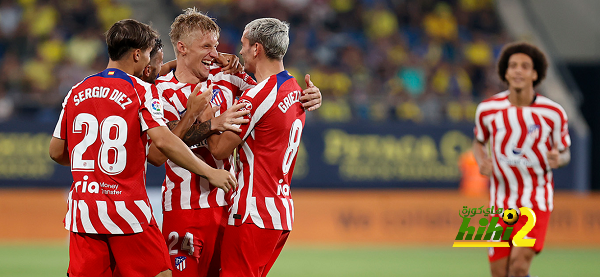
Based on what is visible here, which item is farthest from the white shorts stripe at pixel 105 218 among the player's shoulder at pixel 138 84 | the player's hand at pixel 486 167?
the player's hand at pixel 486 167

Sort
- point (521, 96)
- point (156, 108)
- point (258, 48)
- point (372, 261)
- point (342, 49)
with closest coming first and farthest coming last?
1. point (156, 108)
2. point (258, 48)
3. point (521, 96)
4. point (372, 261)
5. point (342, 49)

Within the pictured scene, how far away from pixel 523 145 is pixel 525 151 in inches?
2.3

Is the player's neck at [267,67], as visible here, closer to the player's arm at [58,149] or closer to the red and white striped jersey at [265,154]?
the red and white striped jersey at [265,154]

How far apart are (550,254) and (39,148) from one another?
9802 mm

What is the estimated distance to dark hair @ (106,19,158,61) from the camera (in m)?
4.52

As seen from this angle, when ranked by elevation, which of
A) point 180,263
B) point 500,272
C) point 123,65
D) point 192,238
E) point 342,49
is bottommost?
point 500,272

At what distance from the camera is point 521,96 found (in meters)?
6.51

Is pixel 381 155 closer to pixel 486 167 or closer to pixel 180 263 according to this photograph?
pixel 486 167

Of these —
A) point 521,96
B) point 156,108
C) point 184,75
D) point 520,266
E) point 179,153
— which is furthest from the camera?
point 521,96

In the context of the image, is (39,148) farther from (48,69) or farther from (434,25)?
(434,25)

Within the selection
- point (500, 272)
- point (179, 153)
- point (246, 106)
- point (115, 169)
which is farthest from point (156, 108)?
point (500, 272)

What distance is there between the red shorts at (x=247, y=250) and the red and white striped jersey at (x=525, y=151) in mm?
2600

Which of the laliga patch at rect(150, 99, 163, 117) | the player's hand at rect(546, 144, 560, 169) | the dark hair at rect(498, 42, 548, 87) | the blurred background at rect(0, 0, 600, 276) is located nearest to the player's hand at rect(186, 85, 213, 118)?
the laliga patch at rect(150, 99, 163, 117)

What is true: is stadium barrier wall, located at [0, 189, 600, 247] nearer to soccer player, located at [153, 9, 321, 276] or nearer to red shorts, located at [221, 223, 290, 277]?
soccer player, located at [153, 9, 321, 276]
